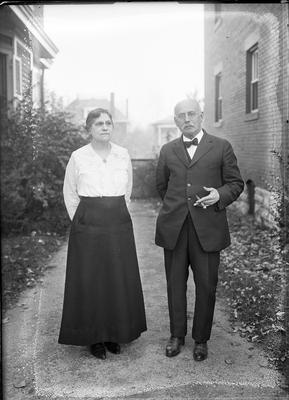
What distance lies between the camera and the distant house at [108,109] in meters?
3.42

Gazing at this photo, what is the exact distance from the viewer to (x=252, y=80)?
175 inches

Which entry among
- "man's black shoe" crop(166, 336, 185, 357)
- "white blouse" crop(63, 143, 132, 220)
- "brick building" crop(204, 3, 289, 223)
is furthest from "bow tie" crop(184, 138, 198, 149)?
"man's black shoe" crop(166, 336, 185, 357)

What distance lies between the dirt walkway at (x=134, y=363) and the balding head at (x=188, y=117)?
0.68 metres

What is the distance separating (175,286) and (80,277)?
2.51ft

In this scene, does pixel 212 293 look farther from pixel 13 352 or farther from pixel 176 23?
pixel 176 23

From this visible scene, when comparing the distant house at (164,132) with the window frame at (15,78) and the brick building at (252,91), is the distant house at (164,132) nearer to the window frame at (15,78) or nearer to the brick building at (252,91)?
the brick building at (252,91)

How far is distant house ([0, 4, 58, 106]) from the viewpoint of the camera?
290 centimetres

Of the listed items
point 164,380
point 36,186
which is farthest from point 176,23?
point 164,380

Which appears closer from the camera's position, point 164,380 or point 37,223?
point 164,380

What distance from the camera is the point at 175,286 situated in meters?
3.84

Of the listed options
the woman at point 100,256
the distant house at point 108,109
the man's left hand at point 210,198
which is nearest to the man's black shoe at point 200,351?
the woman at point 100,256

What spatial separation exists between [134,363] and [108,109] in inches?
74.1

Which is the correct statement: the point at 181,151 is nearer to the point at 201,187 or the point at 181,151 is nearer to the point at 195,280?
the point at 201,187

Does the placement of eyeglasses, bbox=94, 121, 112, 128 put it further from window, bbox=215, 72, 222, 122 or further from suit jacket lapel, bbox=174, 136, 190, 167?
window, bbox=215, 72, 222, 122
